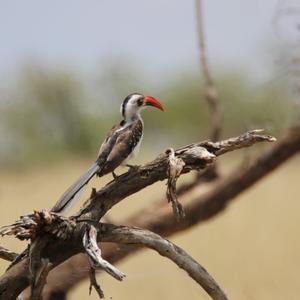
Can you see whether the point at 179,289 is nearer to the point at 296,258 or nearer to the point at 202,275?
the point at 296,258

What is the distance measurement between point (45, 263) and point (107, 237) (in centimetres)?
31

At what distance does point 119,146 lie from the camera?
484cm

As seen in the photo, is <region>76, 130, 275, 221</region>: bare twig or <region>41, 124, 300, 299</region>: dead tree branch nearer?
<region>76, 130, 275, 221</region>: bare twig

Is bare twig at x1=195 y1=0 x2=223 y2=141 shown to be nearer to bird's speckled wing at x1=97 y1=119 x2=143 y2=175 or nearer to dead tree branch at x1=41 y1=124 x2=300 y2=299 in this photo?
dead tree branch at x1=41 y1=124 x2=300 y2=299

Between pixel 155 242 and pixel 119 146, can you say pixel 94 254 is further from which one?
pixel 119 146

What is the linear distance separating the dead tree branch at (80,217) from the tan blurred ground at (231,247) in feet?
3.93

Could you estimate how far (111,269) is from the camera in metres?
4.00

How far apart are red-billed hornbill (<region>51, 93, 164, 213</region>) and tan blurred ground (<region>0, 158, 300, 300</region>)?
3.68 feet

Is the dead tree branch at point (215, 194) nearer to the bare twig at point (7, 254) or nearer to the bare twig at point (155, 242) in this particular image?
the bare twig at point (7, 254)

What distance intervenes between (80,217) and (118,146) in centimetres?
49

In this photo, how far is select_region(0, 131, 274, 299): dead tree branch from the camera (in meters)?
4.34

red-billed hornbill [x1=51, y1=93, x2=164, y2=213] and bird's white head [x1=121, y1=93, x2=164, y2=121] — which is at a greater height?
bird's white head [x1=121, y1=93, x2=164, y2=121]

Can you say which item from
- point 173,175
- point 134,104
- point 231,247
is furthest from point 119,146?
point 231,247

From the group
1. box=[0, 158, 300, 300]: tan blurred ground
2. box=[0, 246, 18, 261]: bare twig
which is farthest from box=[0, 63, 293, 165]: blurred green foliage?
box=[0, 246, 18, 261]: bare twig
